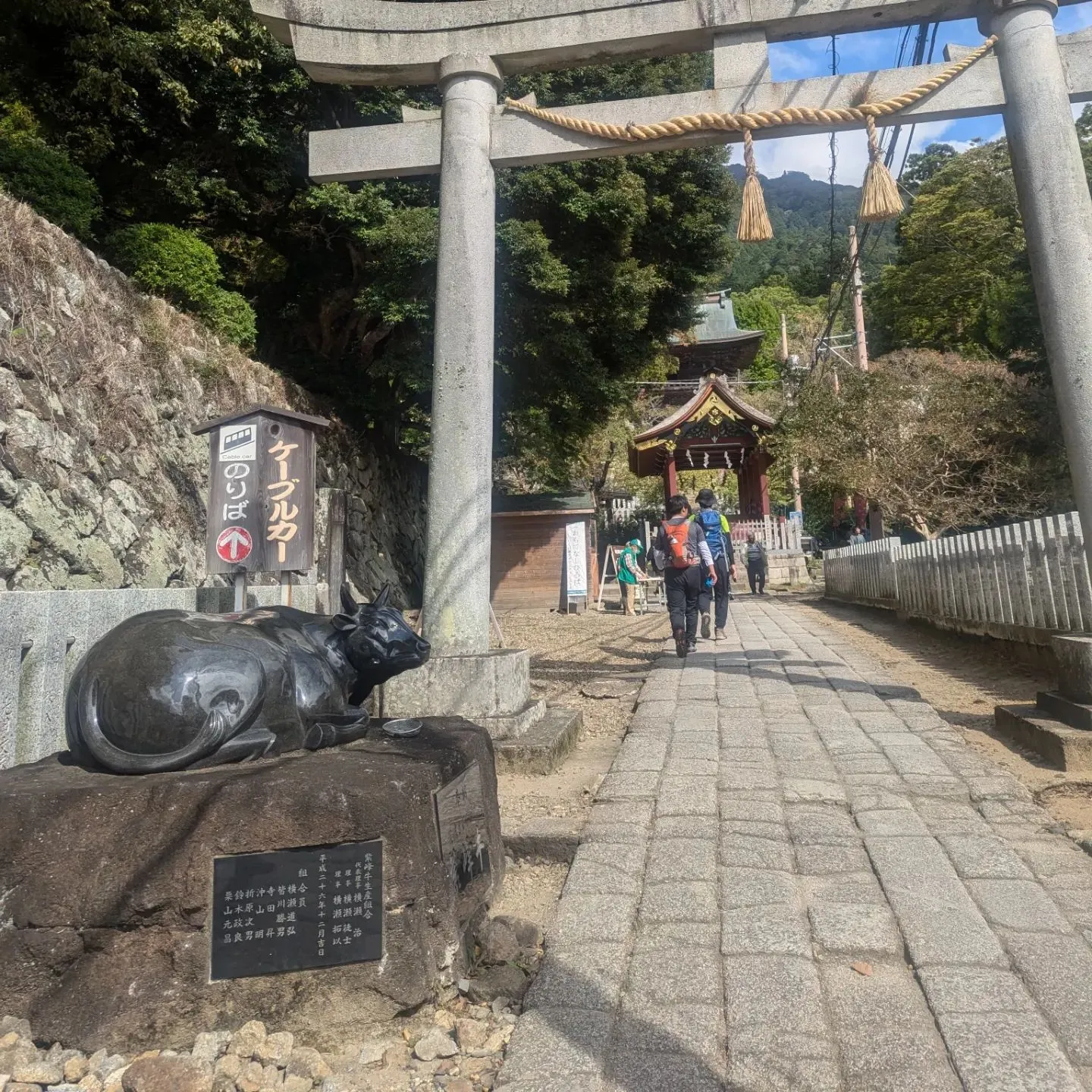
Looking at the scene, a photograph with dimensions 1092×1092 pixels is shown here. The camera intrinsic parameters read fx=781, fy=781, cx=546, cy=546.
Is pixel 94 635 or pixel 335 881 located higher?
pixel 94 635

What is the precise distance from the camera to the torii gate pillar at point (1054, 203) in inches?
189

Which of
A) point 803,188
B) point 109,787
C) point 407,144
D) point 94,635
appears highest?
point 803,188

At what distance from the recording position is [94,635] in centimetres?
348

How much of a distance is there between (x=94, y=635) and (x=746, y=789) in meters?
3.19

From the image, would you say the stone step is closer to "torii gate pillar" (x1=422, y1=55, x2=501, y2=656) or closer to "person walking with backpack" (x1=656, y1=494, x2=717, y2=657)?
"torii gate pillar" (x1=422, y1=55, x2=501, y2=656)

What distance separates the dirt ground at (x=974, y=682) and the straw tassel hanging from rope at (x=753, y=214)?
12.5 ft

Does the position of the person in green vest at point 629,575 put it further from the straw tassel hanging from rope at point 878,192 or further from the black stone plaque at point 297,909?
the black stone plaque at point 297,909

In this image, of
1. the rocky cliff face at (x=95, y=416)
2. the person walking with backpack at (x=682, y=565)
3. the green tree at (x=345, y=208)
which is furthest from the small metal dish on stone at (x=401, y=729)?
the green tree at (x=345, y=208)

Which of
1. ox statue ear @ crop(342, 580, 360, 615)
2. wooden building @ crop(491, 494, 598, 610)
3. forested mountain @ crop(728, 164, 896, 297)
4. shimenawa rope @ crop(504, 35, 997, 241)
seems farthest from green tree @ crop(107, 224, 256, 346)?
forested mountain @ crop(728, 164, 896, 297)

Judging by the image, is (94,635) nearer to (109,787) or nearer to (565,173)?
(109,787)

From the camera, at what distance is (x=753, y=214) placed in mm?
5871

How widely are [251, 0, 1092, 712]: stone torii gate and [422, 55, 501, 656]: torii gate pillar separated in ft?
0.04

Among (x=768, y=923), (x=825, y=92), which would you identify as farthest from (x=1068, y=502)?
(x=768, y=923)

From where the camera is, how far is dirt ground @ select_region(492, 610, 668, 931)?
3109 millimetres
